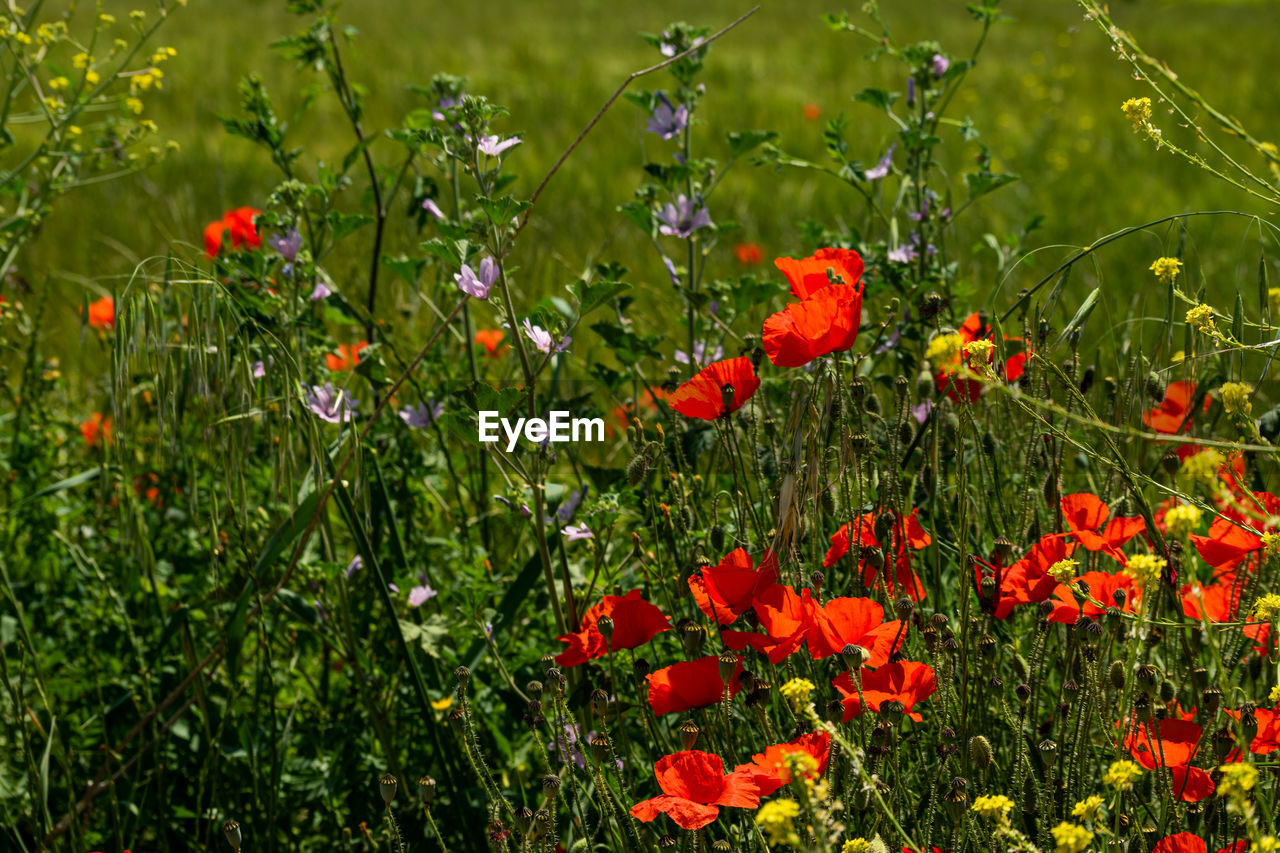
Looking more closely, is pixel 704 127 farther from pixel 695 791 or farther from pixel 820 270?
pixel 695 791

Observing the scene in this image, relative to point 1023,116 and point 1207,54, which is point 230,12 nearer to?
point 1023,116

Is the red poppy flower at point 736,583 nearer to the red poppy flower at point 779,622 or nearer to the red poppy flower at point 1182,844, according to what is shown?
the red poppy flower at point 779,622

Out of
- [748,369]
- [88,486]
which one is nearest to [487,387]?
[748,369]

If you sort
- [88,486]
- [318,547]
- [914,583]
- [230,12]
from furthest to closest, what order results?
[230,12] < [88,486] < [318,547] < [914,583]

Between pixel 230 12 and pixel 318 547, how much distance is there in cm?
1062

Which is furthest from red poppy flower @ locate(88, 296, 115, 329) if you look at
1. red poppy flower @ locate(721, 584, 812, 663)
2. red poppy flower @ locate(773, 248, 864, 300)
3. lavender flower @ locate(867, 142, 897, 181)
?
red poppy flower @ locate(721, 584, 812, 663)

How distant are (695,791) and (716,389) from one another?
384 millimetres

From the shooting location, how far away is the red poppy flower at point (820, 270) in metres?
1.11

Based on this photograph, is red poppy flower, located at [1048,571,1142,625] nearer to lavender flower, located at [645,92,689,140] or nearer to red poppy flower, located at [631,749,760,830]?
red poppy flower, located at [631,749,760,830]

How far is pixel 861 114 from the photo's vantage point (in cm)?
712

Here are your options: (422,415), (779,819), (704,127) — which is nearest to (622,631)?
(779,819)

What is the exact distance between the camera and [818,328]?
1021 mm

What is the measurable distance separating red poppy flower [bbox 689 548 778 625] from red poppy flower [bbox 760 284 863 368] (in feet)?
0.61

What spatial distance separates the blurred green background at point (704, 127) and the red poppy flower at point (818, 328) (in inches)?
14.5
